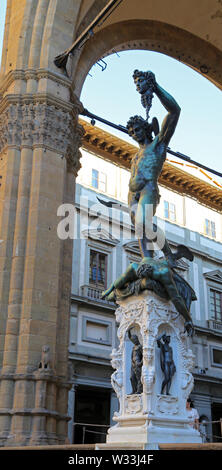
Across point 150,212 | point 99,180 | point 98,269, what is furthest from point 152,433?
point 99,180

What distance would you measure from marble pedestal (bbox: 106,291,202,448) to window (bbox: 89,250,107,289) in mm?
16018

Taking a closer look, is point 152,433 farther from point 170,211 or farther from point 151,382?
point 170,211

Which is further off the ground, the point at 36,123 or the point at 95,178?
the point at 95,178

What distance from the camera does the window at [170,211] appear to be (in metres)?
27.3

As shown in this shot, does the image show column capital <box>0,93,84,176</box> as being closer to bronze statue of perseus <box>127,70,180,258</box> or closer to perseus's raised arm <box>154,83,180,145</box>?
bronze statue of perseus <box>127,70,180,258</box>

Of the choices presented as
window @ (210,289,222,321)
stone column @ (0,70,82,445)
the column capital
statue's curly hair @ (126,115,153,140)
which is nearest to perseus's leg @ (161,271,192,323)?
statue's curly hair @ (126,115,153,140)

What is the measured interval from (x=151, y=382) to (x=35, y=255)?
5278 mm

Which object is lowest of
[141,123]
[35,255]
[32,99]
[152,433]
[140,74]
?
[152,433]

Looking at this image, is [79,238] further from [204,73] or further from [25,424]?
[25,424]

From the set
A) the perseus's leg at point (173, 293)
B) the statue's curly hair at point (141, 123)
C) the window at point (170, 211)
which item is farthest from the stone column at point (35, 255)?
the window at point (170, 211)

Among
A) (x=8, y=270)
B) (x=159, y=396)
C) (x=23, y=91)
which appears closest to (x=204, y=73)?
(x=23, y=91)

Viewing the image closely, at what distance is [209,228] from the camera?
96.9ft

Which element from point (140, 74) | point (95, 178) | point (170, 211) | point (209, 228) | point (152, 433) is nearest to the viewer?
point (152, 433)
